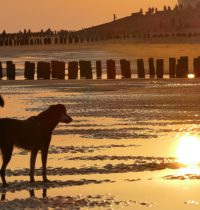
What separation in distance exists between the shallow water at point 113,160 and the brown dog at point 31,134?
37 cm

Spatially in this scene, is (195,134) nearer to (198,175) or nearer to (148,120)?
(148,120)

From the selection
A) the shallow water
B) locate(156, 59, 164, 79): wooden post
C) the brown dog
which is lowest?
locate(156, 59, 164, 79): wooden post

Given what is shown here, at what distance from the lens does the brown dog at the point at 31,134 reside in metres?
14.2

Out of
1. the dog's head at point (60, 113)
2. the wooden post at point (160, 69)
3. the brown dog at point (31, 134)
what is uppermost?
the dog's head at point (60, 113)

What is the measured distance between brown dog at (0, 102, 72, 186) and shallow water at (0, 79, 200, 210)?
374 millimetres

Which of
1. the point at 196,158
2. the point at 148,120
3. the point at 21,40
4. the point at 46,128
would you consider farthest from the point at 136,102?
the point at 21,40

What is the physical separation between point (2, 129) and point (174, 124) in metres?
8.68

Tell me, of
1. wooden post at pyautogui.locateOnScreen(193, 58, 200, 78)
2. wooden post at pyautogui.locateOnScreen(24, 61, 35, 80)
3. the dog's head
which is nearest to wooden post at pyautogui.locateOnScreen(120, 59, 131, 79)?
wooden post at pyautogui.locateOnScreen(193, 58, 200, 78)

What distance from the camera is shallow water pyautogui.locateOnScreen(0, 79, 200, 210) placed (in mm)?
13203

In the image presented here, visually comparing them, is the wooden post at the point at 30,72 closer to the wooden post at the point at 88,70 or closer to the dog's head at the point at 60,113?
the wooden post at the point at 88,70

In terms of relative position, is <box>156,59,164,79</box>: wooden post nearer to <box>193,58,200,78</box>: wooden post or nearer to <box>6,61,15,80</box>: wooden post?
<box>193,58,200,78</box>: wooden post

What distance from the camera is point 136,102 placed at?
98.9 feet

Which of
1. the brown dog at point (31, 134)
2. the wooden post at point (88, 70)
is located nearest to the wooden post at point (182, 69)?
the wooden post at point (88, 70)

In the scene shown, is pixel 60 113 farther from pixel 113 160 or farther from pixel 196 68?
pixel 196 68
